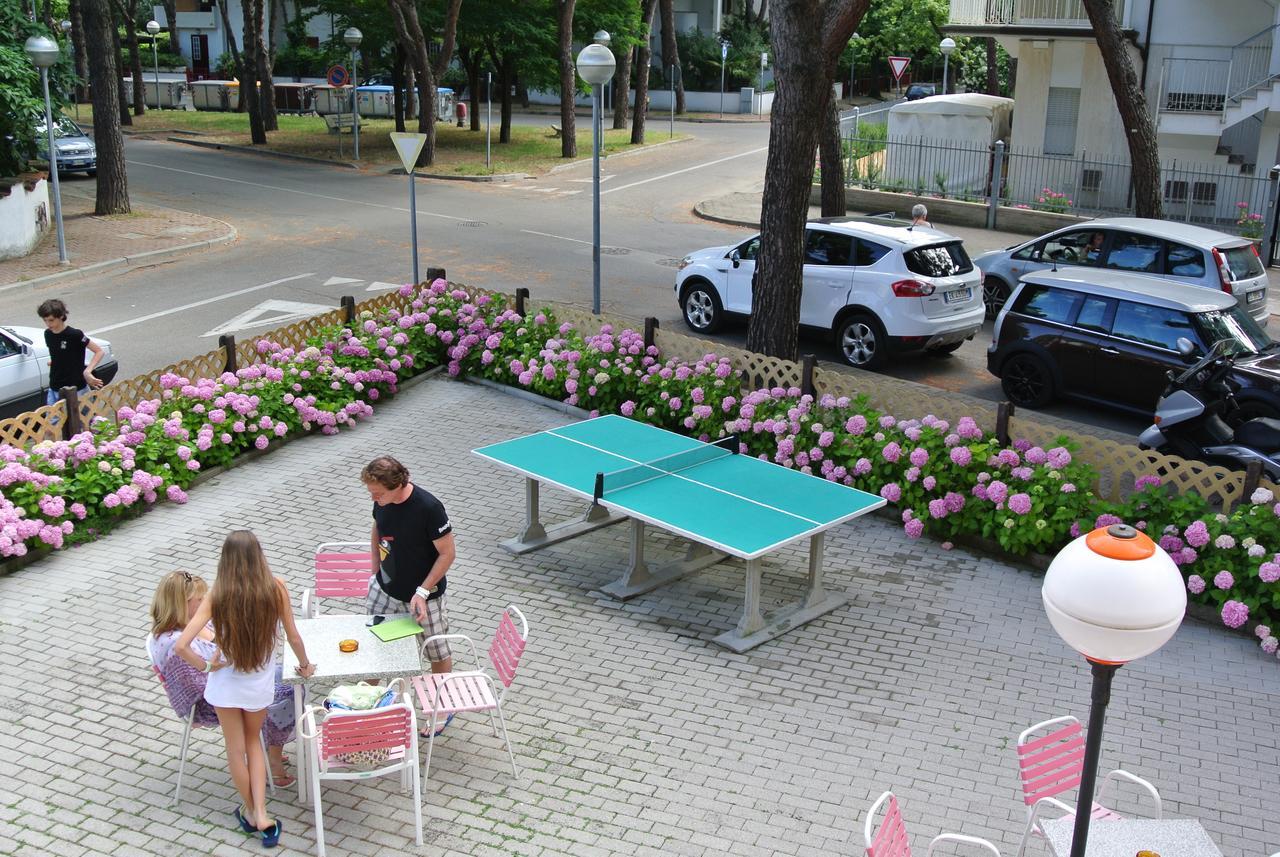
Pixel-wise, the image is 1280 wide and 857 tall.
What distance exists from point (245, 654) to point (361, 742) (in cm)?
75

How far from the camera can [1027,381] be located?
47.4ft

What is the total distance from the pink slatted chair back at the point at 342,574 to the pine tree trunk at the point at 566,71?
28378 millimetres

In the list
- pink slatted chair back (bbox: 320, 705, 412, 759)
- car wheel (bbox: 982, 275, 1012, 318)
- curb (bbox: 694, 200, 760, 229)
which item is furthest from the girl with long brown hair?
curb (bbox: 694, 200, 760, 229)

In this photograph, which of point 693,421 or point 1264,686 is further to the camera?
point 693,421

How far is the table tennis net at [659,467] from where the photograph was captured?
32.0 feet

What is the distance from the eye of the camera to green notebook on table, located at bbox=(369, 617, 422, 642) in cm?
725

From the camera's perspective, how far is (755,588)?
9109mm

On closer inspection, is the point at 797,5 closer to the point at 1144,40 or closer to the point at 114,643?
the point at 114,643

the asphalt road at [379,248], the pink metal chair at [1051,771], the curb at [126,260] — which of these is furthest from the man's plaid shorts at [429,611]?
the curb at [126,260]

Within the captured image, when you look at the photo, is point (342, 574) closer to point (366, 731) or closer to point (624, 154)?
point (366, 731)

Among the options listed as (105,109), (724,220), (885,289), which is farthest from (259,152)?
(885,289)

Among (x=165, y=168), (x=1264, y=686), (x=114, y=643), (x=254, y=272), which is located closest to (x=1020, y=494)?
(x=1264, y=686)

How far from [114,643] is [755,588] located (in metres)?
4.57

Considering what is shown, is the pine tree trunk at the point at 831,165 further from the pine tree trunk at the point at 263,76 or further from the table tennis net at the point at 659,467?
the pine tree trunk at the point at 263,76
